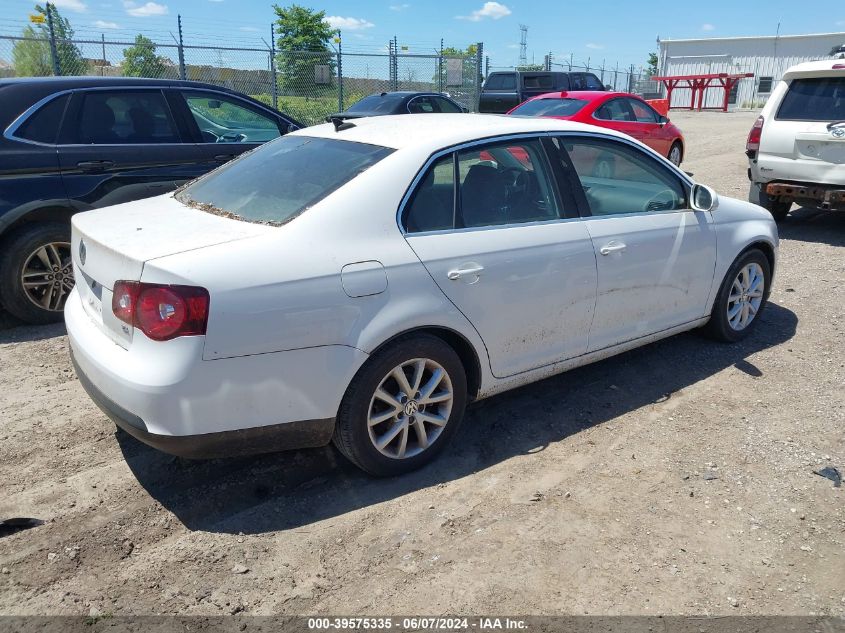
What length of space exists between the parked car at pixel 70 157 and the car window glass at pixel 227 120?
0.02 m

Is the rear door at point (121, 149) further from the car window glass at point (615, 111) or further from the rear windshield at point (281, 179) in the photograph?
the car window glass at point (615, 111)

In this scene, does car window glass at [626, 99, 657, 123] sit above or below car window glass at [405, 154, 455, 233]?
above

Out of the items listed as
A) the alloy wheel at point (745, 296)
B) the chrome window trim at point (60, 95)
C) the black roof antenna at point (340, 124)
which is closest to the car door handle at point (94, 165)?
the chrome window trim at point (60, 95)

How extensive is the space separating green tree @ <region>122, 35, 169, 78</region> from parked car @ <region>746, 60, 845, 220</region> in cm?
1256

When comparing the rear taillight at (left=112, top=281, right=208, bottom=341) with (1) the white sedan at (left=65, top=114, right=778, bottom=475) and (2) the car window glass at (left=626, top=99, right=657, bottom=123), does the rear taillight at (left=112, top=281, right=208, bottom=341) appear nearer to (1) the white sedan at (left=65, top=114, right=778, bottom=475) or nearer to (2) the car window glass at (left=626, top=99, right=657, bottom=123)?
(1) the white sedan at (left=65, top=114, right=778, bottom=475)

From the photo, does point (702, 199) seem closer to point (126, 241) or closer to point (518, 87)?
point (126, 241)

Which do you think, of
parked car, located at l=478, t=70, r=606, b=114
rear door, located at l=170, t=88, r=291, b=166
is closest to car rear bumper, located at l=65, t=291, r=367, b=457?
rear door, located at l=170, t=88, r=291, b=166

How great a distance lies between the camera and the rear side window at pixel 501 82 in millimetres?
21223

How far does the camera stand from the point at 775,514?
3.24 m

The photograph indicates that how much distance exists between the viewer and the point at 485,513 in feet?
10.5

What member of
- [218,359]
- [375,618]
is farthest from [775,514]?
[218,359]

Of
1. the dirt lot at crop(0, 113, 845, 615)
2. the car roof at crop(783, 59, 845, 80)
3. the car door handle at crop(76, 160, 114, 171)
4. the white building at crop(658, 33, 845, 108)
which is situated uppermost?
the white building at crop(658, 33, 845, 108)

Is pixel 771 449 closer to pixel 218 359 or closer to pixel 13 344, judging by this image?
pixel 218 359

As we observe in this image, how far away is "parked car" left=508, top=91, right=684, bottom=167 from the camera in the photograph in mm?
11508
